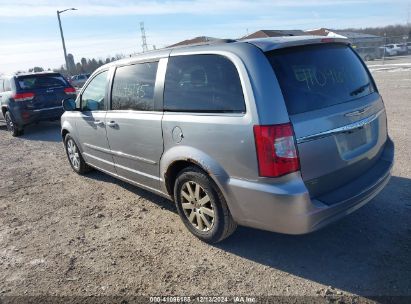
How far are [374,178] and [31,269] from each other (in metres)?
3.37

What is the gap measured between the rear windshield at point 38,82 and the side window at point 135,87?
7.11m

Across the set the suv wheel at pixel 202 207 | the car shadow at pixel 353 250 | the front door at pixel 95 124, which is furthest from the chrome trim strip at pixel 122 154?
the car shadow at pixel 353 250

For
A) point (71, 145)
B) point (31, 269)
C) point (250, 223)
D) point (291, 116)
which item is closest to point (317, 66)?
point (291, 116)

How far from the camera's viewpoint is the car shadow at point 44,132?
1035 centimetres

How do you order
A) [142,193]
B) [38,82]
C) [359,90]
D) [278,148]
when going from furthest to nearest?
1. [38,82]
2. [142,193]
3. [359,90]
4. [278,148]

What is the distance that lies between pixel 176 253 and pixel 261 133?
1.55 metres

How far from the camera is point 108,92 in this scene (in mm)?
4777

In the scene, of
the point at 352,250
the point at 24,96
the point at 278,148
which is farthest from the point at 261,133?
the point at 24,96

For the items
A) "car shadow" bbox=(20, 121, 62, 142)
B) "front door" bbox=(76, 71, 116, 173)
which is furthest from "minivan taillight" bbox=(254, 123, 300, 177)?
"car shadow" bbox=(20, 121, 62, 142)

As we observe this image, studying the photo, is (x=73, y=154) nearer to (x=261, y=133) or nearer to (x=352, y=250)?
(x=261, y=133)

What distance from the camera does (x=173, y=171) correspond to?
152 inches

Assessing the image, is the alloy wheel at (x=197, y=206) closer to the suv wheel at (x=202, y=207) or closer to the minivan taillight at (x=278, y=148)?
the suv wheel at (x=202, y=207)

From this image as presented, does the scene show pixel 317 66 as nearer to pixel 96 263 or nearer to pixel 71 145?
pixel 96 263

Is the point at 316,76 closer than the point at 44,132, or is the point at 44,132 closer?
the point at 316,76
